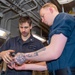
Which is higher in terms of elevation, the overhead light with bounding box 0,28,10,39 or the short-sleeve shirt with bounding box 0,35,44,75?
the overhead light with bounding box 0,28,10,39

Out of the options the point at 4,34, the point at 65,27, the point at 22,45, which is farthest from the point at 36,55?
the point at 4,34

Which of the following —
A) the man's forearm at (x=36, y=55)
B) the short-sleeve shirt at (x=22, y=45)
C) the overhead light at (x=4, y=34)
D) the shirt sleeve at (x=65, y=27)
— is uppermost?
the overhead light at (x=4, y=34)

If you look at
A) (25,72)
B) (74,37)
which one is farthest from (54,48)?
(25,72)

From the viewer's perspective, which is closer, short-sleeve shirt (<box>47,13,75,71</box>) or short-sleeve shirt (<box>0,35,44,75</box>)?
short-sleeve shirt (<box>47,13,75,71</box>)

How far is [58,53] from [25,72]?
36.4 inches

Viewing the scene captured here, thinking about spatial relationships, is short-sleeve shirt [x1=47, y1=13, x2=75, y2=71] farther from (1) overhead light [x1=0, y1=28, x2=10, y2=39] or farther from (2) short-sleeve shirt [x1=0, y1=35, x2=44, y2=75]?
(1) overhead light [x1=0, y1=28, x2=10, y2=39]

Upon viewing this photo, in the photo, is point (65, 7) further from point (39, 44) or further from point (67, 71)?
point (67, 71)

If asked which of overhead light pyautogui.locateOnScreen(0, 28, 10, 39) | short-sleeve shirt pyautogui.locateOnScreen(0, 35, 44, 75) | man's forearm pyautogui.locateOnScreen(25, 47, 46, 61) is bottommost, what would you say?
man's forearm pyautogui.locateOnScreen(25, 47, 46, 61)

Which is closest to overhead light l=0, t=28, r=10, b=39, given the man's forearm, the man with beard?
the man with beard

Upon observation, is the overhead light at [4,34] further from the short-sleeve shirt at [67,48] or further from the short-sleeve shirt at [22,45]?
the short-sleeve shirt at [67,48]

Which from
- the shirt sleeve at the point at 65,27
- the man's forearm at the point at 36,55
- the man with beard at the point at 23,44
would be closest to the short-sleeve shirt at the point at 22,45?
the man with beard at the point at 23,44

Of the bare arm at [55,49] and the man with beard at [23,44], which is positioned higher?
the man with beard at [23,44]

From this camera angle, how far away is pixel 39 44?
2.14 meters

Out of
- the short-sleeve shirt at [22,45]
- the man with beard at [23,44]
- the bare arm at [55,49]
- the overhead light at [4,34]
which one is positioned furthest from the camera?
the overhead light at [4,34]
